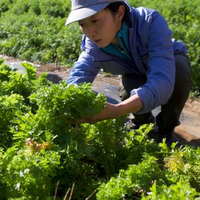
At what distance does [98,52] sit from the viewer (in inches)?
153

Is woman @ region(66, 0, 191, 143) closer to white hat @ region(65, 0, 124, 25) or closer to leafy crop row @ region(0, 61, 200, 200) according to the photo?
white hat @ region(65, 0, 124, 25)

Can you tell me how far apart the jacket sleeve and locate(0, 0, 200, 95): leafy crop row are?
3182mm

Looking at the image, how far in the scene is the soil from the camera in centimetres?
494

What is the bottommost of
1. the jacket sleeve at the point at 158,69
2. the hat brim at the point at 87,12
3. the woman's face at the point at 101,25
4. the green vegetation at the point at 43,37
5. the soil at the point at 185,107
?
the green vegetation at the point at 43,37

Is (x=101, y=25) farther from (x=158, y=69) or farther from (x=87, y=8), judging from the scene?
(x=158, y=69)

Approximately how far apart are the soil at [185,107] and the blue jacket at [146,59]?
3.61 ft

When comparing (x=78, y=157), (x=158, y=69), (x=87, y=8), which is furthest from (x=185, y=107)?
(x=78, y=157)

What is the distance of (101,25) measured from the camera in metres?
3.20

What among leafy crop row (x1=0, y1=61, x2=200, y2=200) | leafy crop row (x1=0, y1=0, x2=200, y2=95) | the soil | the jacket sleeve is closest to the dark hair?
the jacket sleeve

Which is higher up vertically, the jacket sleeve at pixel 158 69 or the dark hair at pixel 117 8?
the dark hair at pixel 117 8

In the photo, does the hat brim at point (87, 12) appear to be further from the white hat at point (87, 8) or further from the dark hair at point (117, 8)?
the dark hair at point (117, 8)

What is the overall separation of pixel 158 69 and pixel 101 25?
0.55m

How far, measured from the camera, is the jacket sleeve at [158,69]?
314cm

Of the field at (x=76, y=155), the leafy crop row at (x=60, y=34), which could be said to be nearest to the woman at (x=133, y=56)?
the field at (x=76, y=155)
